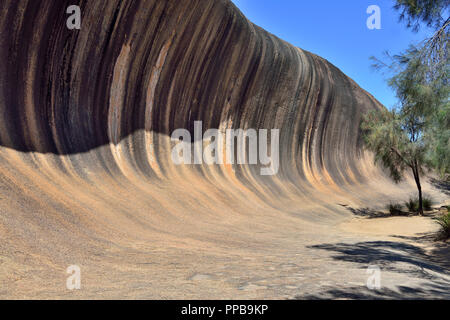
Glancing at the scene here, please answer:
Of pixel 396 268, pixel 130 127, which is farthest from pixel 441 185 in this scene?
pixel 396 268

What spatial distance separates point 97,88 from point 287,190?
10942 mm

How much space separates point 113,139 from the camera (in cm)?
1041

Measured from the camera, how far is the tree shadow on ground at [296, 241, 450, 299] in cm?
322

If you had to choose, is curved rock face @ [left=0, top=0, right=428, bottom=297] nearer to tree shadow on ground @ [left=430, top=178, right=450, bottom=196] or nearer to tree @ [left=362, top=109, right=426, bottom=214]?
tree @ [left=362, top=109, right=426, bottom=214]

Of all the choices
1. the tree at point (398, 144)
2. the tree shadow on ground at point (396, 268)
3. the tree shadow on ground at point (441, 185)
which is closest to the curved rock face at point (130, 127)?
the tree shadow on ground at point (396, 268)

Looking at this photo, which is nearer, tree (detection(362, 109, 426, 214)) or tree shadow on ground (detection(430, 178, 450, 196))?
tree (detection(362, 109, 426, 214))

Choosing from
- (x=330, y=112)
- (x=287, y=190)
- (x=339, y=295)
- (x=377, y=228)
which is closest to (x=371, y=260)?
(x=339, y=295)

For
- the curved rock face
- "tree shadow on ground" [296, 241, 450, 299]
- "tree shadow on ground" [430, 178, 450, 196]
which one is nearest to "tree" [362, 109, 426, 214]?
the curved rock face

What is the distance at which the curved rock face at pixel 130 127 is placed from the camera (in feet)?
18.8

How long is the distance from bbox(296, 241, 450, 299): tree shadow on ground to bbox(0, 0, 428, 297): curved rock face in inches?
72.4

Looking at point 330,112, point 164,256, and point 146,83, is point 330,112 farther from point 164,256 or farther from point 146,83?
point 164,256

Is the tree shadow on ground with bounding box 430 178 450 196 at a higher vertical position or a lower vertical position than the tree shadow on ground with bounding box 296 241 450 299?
higher

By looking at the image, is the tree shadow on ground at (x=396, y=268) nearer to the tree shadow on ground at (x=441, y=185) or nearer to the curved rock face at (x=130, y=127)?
the curved rock face at (x=130, y=127)

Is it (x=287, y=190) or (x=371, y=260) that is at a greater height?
(x=287, y=190)
